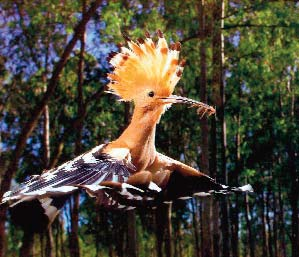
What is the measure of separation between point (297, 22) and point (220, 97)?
146 inches

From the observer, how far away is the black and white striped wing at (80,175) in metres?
2.72

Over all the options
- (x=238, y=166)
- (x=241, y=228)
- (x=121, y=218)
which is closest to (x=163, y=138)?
(x=238, y=166)

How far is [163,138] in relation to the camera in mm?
25969

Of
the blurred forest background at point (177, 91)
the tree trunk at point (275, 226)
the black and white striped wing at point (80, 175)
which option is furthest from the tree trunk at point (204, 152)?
the tree trunk at point (275, 226)

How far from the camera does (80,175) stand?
3.02 m

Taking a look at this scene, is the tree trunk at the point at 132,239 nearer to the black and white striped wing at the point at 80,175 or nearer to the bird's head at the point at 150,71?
the bird's head at the point at 150,71

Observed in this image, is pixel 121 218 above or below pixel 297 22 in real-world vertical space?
below

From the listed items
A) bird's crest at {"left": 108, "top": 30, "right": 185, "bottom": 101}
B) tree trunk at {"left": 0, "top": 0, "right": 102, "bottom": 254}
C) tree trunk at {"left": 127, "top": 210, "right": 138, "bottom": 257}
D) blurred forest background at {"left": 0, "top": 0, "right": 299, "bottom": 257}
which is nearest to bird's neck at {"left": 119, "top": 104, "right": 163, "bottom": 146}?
bird's crest at {"left": 108, "top": 30, "right": 185, "bottom": 101}

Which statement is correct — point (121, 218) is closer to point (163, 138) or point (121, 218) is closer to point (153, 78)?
point (163, 138)

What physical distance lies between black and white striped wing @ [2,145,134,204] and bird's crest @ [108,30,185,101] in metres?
0.50

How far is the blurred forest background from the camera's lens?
53.9ft

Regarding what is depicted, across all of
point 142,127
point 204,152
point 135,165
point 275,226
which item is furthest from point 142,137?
point 275,226

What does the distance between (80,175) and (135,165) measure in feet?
1.41

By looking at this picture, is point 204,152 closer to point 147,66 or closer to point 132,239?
point 132,239
